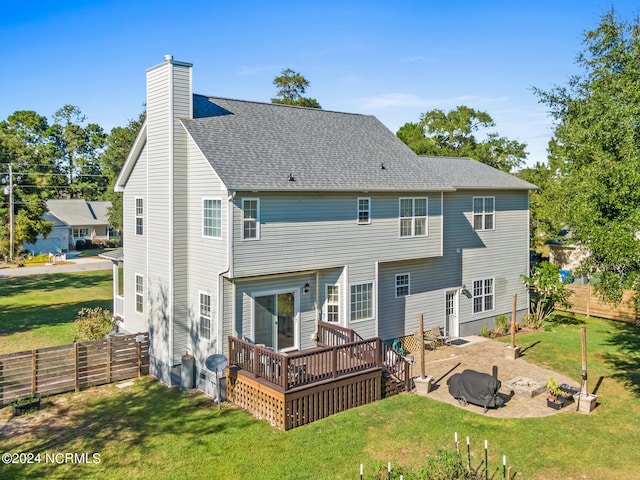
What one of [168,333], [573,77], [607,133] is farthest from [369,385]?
[573,77]

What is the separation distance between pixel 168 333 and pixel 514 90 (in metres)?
19.6

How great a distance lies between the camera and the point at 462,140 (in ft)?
140

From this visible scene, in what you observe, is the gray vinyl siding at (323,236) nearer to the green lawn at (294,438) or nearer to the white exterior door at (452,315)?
the white exterior door at (452,315)

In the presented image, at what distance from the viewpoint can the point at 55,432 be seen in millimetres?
12688

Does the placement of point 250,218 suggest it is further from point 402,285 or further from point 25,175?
point 25,175

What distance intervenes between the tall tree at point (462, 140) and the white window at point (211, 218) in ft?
96.8

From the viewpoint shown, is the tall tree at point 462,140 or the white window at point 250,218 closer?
the white window at point 250,218

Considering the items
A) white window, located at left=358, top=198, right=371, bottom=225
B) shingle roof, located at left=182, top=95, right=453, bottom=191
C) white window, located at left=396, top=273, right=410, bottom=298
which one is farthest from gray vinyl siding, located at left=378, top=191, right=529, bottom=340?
shingle roof, located at left=182, top=95, right=453, bottom=191

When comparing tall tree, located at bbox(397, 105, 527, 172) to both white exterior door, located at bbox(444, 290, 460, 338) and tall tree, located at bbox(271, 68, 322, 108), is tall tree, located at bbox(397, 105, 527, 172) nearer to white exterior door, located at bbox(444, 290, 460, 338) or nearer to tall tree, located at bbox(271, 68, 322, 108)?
tall tree, located at bbox(271, 68, 322, 108)

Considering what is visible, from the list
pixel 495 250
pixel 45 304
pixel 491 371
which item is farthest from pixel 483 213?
pixel 45 304

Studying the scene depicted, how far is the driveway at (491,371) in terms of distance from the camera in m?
14.1

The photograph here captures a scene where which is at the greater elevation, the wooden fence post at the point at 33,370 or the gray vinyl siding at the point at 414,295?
the gray vinyl siding at the point at 414,295

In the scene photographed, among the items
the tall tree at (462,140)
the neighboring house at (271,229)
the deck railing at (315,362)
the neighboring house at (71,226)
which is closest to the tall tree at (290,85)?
the tall tree at (462,140)

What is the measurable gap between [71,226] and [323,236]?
1891 inches
